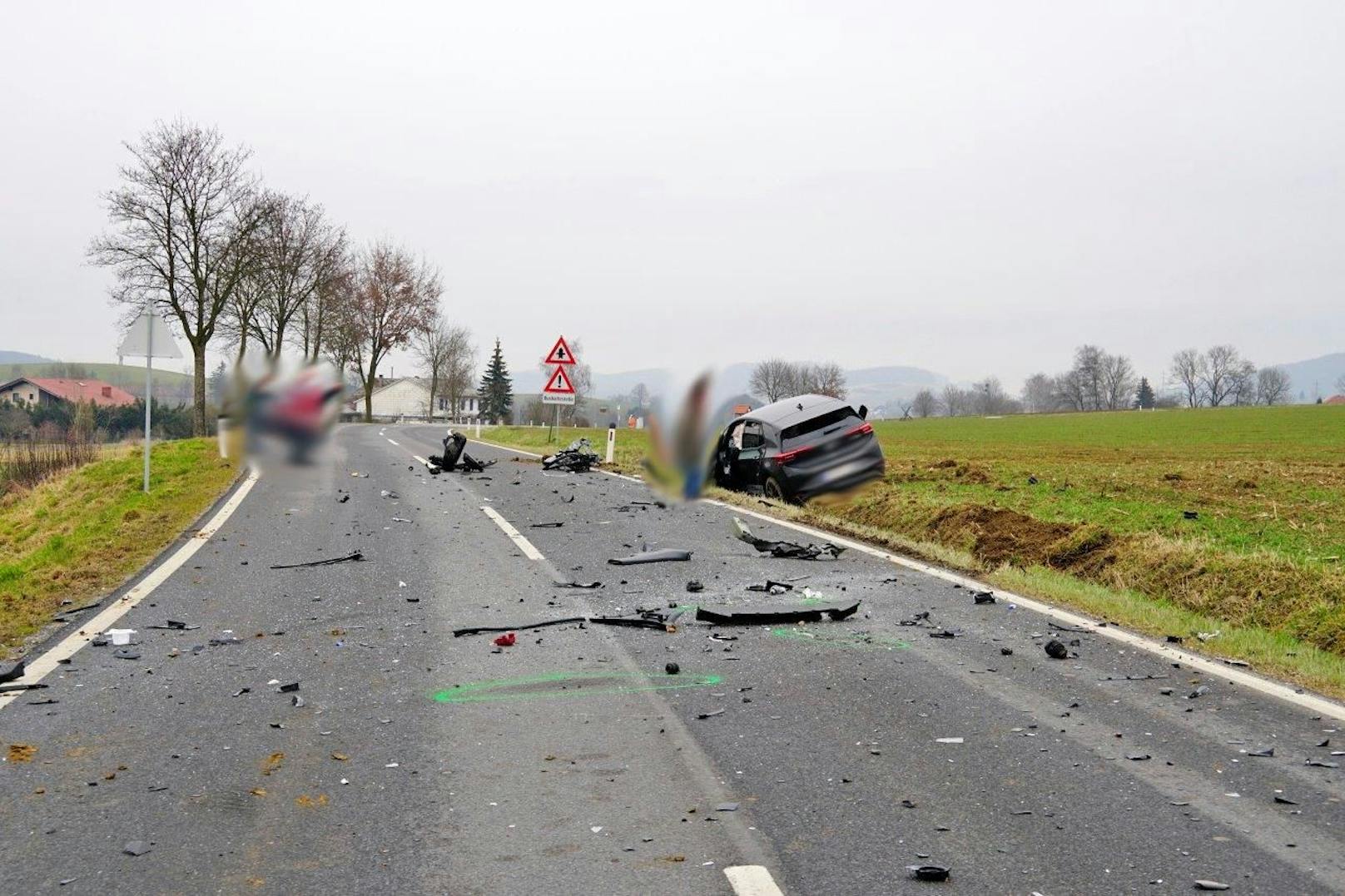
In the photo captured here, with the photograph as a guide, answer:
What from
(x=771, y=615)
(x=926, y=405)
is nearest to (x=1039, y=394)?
(x=926, y=405)

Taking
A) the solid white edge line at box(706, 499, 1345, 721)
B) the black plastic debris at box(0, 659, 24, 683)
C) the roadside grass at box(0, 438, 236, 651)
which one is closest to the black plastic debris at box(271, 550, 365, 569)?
the roadside grass at box(0, 438, 236, 651)

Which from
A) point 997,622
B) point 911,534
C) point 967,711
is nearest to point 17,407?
point 967,711

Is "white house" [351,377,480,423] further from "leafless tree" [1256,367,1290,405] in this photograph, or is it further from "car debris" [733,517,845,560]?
"car debris" [733,517,845,560]

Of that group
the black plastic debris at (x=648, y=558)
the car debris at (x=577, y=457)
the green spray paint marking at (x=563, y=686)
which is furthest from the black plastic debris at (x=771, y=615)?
the car debris at (x=577, y=457)

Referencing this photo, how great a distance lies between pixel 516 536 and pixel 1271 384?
11239 millimetres

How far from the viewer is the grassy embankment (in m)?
7.45

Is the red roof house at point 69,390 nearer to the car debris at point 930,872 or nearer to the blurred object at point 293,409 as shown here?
the blurred object at point 293,409

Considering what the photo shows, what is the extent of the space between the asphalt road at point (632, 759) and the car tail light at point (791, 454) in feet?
3.07

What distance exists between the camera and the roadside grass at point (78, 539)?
862 centimetres

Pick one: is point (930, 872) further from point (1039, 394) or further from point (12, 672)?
point (12, 672)

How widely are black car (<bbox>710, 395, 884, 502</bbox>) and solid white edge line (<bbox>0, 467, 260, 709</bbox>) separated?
2.82m

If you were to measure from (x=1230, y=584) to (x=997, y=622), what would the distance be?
2621mm

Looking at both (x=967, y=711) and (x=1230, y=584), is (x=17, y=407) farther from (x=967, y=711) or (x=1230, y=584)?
(x=1230, y=584)

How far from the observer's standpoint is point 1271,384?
12.0 ft
